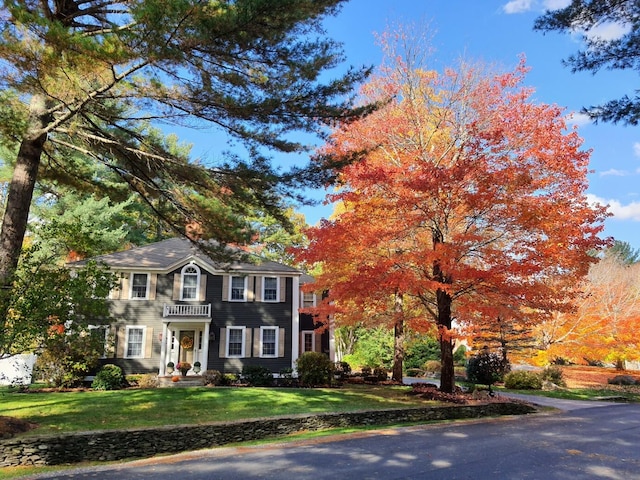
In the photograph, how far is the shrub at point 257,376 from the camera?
60.2 feet

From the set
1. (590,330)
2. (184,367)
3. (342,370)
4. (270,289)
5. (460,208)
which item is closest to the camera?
(460,208)

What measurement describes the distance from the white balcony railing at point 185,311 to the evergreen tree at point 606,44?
17099 mm

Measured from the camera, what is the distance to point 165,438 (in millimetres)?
9258

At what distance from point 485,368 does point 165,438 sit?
17.4 metres

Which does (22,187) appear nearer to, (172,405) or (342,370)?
(172,405)

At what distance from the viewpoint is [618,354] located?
2711 cm

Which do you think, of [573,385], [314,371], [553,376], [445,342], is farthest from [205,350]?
[573,385]

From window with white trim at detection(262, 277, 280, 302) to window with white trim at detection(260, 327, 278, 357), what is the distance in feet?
4.86

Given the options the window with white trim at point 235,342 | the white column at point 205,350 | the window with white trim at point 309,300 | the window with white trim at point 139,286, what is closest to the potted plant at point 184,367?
the white column at point 205,350

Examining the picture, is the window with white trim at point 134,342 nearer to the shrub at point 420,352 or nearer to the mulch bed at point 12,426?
the mulch bed at point 12,426

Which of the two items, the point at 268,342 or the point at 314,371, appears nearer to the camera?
the point at 314,371

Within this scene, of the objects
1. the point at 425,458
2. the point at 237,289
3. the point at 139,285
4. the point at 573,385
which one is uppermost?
the point at 139,285

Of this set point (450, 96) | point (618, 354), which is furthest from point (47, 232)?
point (618, 354)

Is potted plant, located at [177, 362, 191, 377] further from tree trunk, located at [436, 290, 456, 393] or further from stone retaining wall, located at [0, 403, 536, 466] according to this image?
tree trunk, located at [436, 290, 456, 393]
